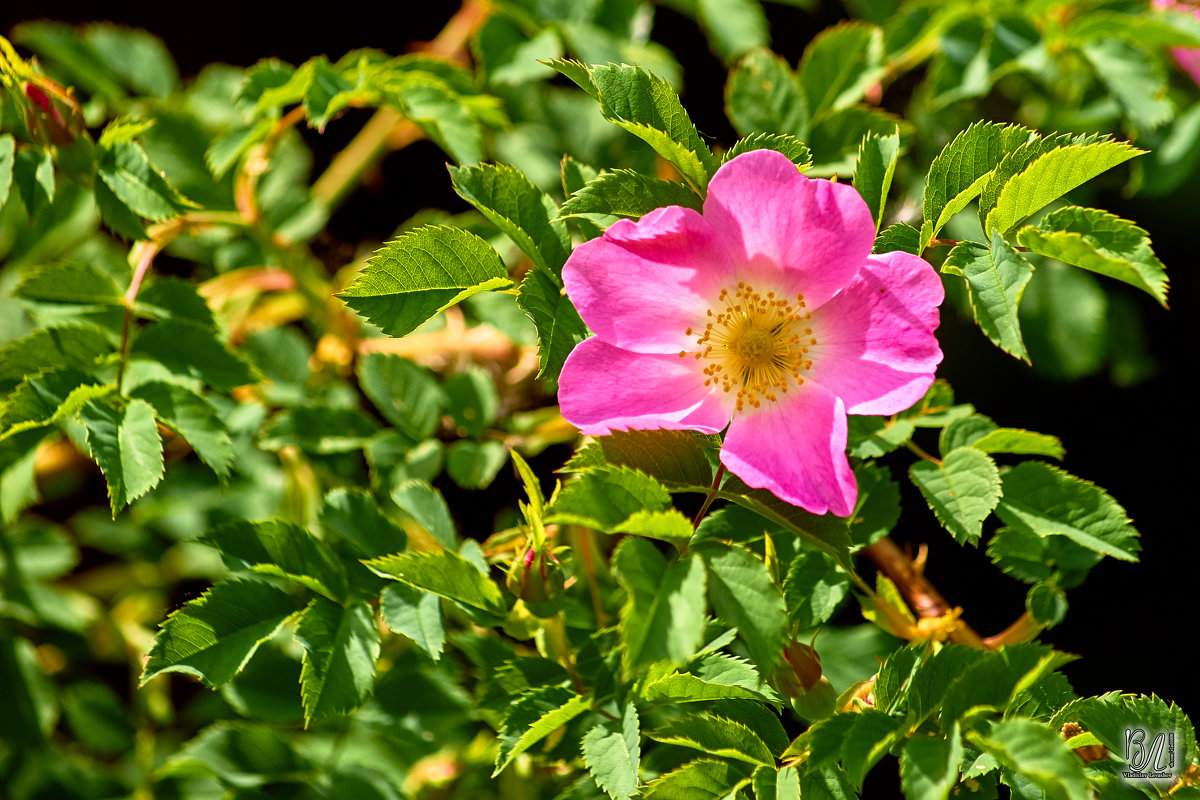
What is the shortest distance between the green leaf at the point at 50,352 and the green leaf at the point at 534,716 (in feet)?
2.17

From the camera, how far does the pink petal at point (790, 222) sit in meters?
0.82

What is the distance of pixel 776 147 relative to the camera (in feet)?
2.90

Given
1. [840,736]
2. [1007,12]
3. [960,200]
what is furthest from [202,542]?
[1007,12]

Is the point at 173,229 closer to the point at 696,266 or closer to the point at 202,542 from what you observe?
the point at 202,542

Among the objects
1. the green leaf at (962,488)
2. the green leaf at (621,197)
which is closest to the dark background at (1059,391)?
the green leaf at (962,488)

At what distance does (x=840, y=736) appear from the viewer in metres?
0.83

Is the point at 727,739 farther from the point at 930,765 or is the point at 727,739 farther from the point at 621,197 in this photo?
the point at 621,197

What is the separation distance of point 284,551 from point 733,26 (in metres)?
1.07

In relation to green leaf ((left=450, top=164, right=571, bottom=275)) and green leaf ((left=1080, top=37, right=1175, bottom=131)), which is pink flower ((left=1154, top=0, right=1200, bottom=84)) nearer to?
green leaf ((left=1080, top=37, right=1175, bottom=131))

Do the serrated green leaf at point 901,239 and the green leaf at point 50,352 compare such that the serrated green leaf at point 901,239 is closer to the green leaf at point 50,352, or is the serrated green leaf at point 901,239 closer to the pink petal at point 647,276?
the pink petal at point 647,276

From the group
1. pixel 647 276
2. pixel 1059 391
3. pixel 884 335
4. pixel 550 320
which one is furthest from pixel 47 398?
pixel 1059 391

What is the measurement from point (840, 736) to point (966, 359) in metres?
1.20

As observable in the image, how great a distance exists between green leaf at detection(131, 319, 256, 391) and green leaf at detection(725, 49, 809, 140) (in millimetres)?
724

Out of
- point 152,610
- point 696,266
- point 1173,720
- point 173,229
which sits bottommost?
point 152,610
